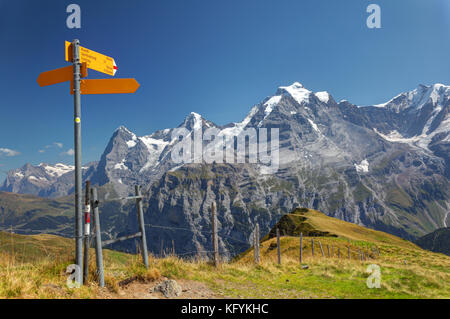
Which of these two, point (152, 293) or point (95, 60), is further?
point (152, 293)

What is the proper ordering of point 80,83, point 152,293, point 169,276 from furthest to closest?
point 169,276 → point 152,293 → point 80,83

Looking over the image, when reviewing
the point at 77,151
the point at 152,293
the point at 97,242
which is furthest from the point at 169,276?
the point at 77,151

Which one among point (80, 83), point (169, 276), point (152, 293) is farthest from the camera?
point (169, 276)

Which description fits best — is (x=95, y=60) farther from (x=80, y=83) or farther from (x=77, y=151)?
(x=77, y=151)

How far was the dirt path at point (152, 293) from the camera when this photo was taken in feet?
25.3

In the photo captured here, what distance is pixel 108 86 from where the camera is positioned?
816 centimetres

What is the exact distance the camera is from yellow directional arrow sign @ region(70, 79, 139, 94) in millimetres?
8070

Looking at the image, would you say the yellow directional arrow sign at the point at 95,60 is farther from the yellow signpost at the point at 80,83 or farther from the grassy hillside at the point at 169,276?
the grassy hillside at the point at 169,276

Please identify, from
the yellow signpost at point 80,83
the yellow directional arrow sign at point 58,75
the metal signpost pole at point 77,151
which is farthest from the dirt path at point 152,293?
the yellow directional arrow sign at point 58,75

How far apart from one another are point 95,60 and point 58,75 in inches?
44.0

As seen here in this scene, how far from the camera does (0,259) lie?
9320 millimetres

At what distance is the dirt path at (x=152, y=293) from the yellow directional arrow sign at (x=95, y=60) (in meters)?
6.15
